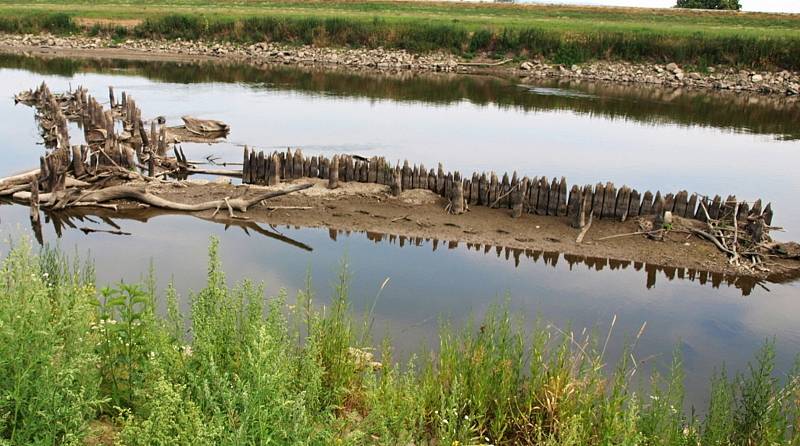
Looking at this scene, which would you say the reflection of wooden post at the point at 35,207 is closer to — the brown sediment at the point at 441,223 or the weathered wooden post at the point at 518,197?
the brown sediment at the point at 441,223

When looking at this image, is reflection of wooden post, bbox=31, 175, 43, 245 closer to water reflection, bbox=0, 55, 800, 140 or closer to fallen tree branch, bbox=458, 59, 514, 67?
water reflection, bbox=0, 55, 800, 140

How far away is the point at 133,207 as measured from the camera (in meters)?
14.6

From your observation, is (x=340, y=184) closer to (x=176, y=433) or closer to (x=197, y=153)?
(x=197, y=153)

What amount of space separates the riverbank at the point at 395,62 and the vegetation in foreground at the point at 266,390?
37850 millimetres

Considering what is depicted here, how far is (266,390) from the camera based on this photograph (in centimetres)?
448

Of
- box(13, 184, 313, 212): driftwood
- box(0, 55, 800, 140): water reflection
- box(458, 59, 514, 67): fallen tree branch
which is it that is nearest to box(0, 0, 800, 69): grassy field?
box(458, 59, 514, 67): fallen tree branch

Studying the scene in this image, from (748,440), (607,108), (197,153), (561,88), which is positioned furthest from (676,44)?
(748,440)

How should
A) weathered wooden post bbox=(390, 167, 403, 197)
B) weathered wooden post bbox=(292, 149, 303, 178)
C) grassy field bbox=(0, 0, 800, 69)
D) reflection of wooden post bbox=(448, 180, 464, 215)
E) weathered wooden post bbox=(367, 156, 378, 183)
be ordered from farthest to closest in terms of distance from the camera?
grassy field bbox=(0, 0, 800, 69) → weathered wooden post bbox=(292, 149, 303, 178) → weathered wooden post bbox=(367, 156, 378, 183) → weathered wooden post bbox=(390, 167, 403, 197) → reflection of wooden post bbox=(448, 180, 464, 215)

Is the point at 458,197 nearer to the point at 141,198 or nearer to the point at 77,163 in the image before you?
the point at 141,198

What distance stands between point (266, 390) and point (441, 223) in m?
9.63

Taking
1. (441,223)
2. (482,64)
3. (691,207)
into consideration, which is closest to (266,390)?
(441,223)

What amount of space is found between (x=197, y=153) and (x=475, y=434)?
622 inches

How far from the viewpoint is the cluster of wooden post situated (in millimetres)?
13688

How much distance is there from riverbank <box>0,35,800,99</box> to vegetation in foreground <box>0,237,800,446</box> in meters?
37.9
